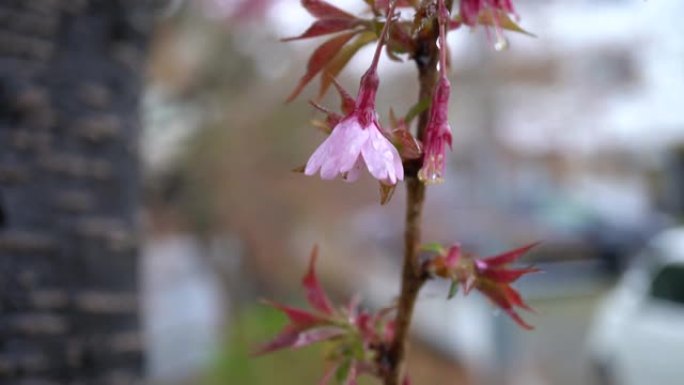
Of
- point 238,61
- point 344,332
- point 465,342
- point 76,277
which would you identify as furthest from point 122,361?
point 238,61

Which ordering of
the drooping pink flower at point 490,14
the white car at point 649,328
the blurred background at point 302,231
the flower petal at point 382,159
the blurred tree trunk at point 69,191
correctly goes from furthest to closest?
the blurred background at point 302,231 → the white car at point 649,328 → the blurred tree trunk at point 69,191 → the drooping pink flower at point 490,14 → the flower petal at point 382,159

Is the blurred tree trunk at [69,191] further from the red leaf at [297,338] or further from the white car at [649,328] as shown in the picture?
the white car at [649,328]

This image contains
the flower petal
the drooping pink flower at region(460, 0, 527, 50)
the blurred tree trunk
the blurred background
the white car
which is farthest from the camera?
the blurred background

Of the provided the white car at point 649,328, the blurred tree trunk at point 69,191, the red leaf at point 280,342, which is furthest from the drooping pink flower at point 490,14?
the white car at point 649,328

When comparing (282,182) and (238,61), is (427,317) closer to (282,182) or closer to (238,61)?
(282,182)

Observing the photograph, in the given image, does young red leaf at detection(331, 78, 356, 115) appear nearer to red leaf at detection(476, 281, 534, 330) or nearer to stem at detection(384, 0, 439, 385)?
stem at detection(384, 0, 439, 385)

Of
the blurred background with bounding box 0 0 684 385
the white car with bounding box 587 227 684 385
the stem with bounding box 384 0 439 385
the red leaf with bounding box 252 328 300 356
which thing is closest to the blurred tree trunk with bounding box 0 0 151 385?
the red leaf with bounding box 252 328 300 356

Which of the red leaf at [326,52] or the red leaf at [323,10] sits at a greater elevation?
the red leaf at [323,10]

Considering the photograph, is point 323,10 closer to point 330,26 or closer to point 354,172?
point 330,26
